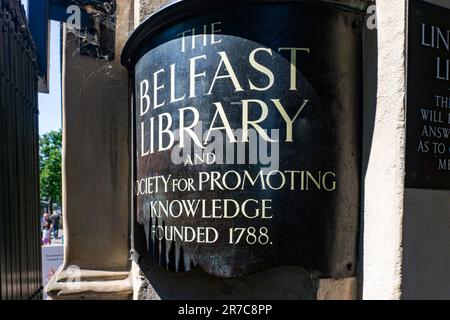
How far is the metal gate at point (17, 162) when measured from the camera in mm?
3480

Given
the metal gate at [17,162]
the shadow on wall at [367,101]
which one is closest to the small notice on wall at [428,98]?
the shadow on wall at [367,101]

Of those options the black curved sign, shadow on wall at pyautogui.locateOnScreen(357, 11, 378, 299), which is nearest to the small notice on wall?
shadow on wall at pyautogui.locateOnScreen(357, 11, 378, 299)

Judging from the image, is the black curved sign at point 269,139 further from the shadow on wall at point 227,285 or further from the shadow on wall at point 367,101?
the shadow on wall at point 227,285

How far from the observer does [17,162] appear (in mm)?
3967

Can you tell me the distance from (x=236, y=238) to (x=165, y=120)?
110cm

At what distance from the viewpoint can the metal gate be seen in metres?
3.48

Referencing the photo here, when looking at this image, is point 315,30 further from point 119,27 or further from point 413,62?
point 119,27

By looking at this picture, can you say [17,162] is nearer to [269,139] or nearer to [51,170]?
[269,139]

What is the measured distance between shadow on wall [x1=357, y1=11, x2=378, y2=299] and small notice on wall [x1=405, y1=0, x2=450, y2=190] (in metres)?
0.24

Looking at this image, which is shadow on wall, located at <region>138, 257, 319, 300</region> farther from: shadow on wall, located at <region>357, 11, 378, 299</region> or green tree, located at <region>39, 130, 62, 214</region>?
green tree, located at <region>39, 130, 62, 214</region>

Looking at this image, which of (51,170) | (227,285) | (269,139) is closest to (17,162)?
(227,285)

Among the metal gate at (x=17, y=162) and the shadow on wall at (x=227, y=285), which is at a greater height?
the metal gate at (x=17, y=162)

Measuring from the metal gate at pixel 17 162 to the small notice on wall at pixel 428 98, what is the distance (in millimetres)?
3392

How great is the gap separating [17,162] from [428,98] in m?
3.86
